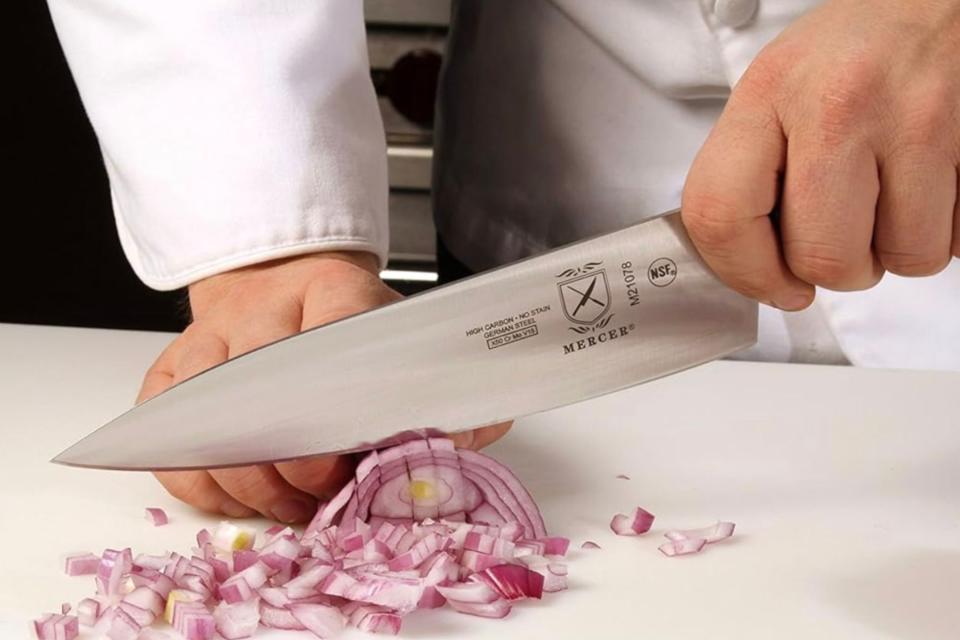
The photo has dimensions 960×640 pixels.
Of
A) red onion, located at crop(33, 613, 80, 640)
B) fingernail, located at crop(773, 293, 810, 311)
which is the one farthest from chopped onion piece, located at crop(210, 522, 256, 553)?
fingernail, located at crop(773, 293, 810, 311)

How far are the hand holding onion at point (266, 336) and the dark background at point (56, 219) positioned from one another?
937 millimetres

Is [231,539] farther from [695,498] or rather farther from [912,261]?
[912,261]

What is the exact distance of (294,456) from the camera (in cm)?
78

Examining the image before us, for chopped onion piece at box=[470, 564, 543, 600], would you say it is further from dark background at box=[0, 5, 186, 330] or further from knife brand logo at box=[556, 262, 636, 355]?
dark background at box=[0, 5, 186, 330]

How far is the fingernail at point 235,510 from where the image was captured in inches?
32.0

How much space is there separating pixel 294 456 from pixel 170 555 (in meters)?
0.09

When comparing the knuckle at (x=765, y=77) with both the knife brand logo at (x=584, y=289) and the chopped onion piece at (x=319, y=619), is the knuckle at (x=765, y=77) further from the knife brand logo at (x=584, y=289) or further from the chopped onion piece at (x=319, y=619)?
the chopped onion piece at (x=319, y=619)

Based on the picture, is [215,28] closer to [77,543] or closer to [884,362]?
[77,543]

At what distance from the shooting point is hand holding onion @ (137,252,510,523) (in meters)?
0.79

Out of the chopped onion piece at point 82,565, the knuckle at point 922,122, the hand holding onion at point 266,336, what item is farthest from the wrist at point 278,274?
the knuckle at point 922,122

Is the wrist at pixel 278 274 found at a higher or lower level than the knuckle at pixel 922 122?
lower

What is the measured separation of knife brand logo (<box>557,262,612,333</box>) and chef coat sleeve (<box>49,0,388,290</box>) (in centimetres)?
22

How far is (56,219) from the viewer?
1878 mm

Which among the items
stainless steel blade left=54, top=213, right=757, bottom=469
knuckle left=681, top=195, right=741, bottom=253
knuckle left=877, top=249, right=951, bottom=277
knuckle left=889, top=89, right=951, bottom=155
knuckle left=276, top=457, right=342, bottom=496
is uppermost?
knuckle left=889, top=89, right=951, bottom=155
